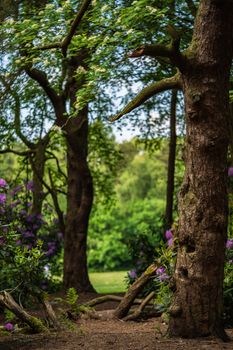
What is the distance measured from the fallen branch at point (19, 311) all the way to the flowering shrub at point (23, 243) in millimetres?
146

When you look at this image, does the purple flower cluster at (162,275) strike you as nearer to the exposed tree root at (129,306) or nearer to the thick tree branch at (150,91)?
the exposed tree root at (129,306)

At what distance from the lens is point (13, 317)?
290 inches

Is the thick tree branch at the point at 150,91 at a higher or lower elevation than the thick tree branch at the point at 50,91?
lower

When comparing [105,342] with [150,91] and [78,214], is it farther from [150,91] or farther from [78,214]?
[78,214]

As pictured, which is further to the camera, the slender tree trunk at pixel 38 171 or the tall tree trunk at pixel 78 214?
the slender tree trunk at pixel 38 171

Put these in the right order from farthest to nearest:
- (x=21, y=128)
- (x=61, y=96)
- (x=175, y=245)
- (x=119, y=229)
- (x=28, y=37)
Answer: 1. (x=119, y=229)
2. (x=21, y=128)
3. (x=61, y=96)
4. (x=28, y=37)
5. (x=175, y=245)

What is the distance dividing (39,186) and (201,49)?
1062cm

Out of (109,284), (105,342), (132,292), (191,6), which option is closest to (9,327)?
(105,342)

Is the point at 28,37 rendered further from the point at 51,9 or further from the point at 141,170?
the point at 141,170

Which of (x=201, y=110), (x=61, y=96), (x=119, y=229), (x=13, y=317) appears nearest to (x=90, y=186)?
(x=61, y=96)

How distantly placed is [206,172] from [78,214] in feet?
27.1

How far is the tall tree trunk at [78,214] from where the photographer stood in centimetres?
1322

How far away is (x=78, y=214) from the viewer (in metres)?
13.4

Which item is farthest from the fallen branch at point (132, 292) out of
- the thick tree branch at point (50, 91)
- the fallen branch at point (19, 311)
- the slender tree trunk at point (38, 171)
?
the slender tree trunk at point (38, 171)
